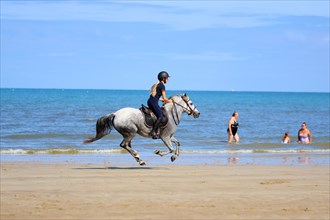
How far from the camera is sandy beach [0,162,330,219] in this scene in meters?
11.2

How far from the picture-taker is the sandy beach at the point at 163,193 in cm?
1116

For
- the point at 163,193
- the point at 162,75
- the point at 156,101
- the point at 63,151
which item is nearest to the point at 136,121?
the point at 156,101

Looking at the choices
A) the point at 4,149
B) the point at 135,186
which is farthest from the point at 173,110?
the point at 4,149

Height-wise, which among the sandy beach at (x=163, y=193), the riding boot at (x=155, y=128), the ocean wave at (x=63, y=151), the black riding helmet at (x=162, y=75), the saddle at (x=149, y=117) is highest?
the black riding helmet at (x=162, y=75)

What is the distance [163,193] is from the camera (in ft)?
43.5

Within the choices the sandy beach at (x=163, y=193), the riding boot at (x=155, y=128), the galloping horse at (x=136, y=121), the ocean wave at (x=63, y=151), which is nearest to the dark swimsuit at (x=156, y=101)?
the riding boot at (x=155, y=128)

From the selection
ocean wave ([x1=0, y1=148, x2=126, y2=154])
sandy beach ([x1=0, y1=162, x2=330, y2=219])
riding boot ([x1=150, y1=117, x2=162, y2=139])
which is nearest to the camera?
sandy beach ([x1=0, y1=162, x2=330, y2=219])

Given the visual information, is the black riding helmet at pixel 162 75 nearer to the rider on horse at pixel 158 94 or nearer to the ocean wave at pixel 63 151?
the rider on horse at pixel 158 94

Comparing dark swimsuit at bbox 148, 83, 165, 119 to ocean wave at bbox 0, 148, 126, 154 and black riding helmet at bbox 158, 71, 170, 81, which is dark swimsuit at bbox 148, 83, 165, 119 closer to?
black riding helmet at bbox 158, 71, 170, 81

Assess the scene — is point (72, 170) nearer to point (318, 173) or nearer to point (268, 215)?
point (318, 173)

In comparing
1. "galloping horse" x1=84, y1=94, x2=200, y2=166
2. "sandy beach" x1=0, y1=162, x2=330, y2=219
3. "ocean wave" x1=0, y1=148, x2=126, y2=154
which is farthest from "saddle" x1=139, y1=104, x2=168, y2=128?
"ocean wave" x1=0, y1=148, x2=126, y2=154

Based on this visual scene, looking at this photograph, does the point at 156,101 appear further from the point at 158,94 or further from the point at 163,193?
the point at 163,193

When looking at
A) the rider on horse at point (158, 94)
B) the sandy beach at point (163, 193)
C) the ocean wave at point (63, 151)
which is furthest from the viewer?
the ocean wave at point (63, 151)

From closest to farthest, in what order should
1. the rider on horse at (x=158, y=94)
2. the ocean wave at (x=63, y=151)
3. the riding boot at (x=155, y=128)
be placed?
the rider on horse at (x=158, y=94)
the riding boot at (x=155, y=128)
the ocean wave at (x=63, y=151)
